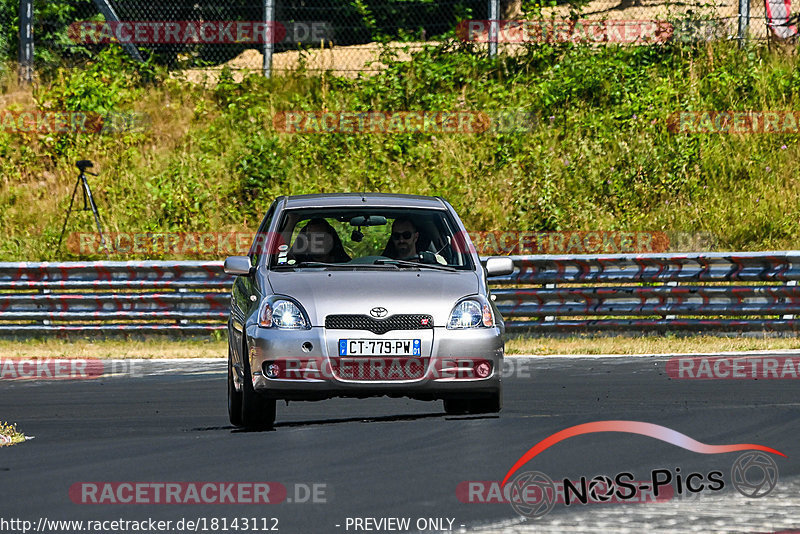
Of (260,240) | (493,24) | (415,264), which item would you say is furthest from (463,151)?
(415,264)

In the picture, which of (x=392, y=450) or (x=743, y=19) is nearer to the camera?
(x=392, y=450)

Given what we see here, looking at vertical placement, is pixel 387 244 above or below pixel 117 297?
above

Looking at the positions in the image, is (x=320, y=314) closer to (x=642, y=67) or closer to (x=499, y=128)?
(x=499, y=128)

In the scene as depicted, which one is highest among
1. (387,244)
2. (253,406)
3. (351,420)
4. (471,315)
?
(387,244)

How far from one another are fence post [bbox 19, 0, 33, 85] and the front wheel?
15568mm

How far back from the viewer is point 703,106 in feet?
71.8

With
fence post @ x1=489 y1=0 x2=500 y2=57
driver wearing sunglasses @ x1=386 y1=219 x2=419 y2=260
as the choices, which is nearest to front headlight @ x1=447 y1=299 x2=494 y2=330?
driver wearing sunglasses @ x1=386 y1=219 x2=419 y2=260

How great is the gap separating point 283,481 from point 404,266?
241 centimetres

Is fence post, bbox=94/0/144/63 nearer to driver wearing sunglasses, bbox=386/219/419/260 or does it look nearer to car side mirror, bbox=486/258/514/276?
driver wearing sunglasses, bbox=386/219/419/260

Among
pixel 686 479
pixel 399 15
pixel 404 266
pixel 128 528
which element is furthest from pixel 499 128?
pixel 128 528

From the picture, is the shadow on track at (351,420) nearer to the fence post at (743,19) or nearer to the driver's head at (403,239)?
the driver's head at (403,239)

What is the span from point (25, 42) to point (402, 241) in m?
15.1

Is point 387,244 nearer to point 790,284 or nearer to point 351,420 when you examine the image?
Result: point 351,420

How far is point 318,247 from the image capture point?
375 inches
